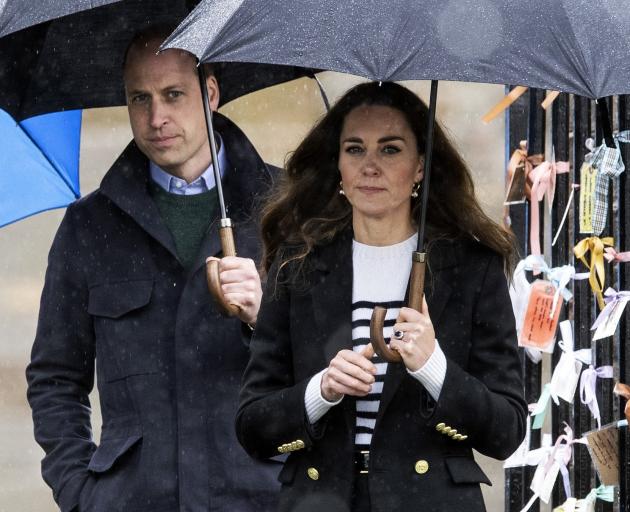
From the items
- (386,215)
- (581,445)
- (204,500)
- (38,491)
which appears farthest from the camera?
(38,491)

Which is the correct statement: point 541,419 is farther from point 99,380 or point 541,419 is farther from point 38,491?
point 38,491

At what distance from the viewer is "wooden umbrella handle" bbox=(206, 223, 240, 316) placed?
458 cm

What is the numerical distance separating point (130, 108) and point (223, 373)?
80 cm

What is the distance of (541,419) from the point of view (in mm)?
5703

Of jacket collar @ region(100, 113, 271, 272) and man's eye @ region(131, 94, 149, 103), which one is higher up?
man's eye @ region(131, 94, 149, 103)

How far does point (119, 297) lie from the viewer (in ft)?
16.4

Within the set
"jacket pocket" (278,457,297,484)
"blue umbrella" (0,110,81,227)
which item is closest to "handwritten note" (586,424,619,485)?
"jacket pocket" (278,457,297,484)

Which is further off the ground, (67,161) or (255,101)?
(255,101)

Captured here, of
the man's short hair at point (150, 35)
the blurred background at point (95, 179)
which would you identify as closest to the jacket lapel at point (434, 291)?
the man's short hair at point (150, 35)

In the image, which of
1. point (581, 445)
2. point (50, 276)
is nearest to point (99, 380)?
point (50, 276)

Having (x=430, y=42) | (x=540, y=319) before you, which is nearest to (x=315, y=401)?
(x=430, y=42)

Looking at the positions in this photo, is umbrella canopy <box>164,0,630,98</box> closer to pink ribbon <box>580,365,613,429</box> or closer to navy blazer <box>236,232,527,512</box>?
navy blazer <box>236,232,527,512</box>

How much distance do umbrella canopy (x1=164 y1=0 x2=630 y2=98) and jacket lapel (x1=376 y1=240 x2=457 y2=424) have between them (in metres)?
0.52

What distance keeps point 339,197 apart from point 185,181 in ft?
2.44
